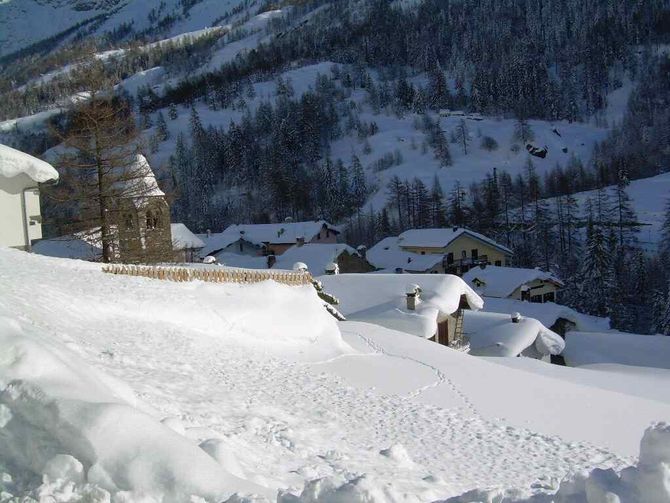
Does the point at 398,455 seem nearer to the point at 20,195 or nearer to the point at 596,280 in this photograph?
the point at 20,195

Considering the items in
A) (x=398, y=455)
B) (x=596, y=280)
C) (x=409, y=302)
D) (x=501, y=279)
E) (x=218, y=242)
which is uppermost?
(x=398, y=455)

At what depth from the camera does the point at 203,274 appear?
15.0 m

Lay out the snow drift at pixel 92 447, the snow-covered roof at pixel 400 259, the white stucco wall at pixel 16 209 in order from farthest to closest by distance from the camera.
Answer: the snow-covered roof at pixel 400 259 → the white stucco wall at pixel 16 209 → the snow drift at pixel 92 447

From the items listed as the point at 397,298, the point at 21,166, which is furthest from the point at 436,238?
the point at 21,166

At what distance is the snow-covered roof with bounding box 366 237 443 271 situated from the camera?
60125mm

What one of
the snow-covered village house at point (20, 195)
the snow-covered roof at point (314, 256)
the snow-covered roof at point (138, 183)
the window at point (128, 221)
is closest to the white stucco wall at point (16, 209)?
the snow-covered village house at point (20, 195)

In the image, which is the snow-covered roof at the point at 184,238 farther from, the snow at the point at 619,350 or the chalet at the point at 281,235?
the snow at the point at 619,350

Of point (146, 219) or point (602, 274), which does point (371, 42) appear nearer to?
point (602, 274)

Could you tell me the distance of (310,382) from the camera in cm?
1152

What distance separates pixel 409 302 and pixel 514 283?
28.0 meters

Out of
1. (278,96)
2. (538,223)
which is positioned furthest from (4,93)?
(538,223)

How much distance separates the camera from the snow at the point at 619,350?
1211 inches

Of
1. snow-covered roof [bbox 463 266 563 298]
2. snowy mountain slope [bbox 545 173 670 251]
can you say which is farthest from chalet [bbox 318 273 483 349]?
snowy mountain slope [bbox 545 173 670 251]

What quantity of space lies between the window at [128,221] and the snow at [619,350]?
2182 centimetres
